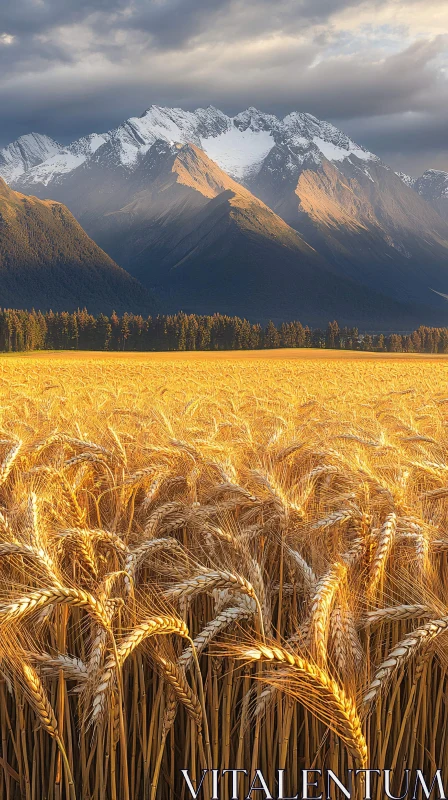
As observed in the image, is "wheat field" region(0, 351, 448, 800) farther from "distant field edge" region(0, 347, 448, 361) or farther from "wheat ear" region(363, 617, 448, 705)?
"distant field edge" region(0, 347, 448, 361)

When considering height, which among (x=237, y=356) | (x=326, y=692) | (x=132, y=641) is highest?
(x=237, y=356)

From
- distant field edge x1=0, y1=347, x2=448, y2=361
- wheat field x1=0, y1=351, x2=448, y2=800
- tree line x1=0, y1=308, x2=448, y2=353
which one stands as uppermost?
tree line x1=0, y1=308, x2=448, y2=353

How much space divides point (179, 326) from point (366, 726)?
15136cm

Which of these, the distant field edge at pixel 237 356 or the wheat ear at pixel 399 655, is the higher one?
the distant field edge at pixel 237 356

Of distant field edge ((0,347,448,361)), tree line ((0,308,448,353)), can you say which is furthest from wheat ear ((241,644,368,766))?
tree line ((0,308,448,353))

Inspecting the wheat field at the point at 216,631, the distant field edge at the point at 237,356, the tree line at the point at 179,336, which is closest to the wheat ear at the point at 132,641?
the wheat field at the point at 216,631

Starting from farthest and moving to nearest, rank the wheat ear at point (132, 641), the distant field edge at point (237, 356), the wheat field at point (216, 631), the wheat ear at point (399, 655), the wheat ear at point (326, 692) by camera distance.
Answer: the distant field edge at point (237, 356), the wheat field at point (216, 631), the wheat ear at point (399, 655), the wheat ear at point (132, 641), the wheat ear at point (326, 692)

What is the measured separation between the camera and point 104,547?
156 inches

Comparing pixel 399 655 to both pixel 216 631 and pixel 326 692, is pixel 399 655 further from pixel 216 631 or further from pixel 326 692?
pixel 216 631

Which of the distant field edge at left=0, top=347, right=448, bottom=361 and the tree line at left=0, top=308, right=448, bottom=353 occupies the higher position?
the tree line at left=0, top=308, right=448, bottom=353

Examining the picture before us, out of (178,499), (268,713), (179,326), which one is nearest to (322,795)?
(268,713)

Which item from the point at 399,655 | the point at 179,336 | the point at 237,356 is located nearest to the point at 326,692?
the point at 399,655

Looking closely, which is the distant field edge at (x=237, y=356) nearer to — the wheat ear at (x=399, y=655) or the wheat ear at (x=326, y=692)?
the wheat ear at (x=399, y=655)

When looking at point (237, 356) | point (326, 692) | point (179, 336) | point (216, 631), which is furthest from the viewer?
point (179, 336)
